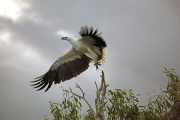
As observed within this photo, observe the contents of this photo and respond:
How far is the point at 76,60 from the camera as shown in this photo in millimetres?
7195

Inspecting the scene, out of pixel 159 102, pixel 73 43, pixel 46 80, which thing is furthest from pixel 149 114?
pixel 46 80

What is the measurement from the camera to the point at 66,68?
23.6 ft

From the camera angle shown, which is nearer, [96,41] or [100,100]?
[100,100]

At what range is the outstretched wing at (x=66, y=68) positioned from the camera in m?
7.05

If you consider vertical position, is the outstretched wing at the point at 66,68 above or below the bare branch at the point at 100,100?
above

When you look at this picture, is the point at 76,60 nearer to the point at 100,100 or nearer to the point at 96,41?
the point at 96,41

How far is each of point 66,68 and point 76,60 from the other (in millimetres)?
332

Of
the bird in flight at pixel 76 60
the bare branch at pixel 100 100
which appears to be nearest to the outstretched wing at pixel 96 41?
the bird in flight at pixel 76 60

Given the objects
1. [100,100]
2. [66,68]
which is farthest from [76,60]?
[100,100]

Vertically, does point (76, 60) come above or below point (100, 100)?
above

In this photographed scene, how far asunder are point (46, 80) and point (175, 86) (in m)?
3.41

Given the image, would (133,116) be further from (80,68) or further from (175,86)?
(80,68)

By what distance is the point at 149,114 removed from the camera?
4.90 meters

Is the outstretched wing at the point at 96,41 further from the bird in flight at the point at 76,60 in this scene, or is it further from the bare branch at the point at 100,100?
the bare branch at the point at 100,100
